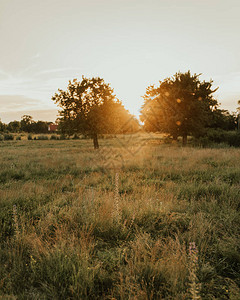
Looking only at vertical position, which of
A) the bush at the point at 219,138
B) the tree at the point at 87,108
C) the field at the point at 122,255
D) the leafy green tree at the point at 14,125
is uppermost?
the leafy green tree at the point at 14,125

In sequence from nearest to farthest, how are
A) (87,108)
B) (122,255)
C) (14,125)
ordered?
(122,255), (87,108), (14,125)

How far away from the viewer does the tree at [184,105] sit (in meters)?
20.0

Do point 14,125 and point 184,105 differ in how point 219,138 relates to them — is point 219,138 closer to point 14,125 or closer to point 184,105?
point 184,105

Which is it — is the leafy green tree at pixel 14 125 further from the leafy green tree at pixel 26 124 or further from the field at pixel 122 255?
the field at pixel 122 255

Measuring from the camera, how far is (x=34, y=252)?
8.77 feet

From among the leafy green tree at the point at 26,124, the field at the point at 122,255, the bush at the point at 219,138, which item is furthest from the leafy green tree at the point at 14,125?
the field at the point at 122,255

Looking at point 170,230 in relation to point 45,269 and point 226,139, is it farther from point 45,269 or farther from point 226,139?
point 226,139

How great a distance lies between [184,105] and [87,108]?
1115 centimetres

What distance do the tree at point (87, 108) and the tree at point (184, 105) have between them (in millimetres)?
5732

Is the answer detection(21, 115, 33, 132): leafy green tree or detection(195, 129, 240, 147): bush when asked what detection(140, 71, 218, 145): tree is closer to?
detection(195, 129, 240, 147): bush

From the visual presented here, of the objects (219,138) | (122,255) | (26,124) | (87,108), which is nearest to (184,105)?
(219,138)

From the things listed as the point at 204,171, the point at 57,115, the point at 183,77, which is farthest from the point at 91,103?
the point at 204,171

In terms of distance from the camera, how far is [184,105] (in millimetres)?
20734

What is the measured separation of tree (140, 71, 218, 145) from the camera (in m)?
20.0
